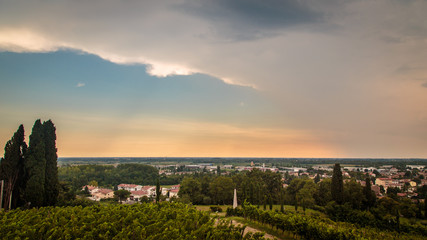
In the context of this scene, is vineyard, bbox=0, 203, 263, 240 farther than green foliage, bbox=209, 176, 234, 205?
No

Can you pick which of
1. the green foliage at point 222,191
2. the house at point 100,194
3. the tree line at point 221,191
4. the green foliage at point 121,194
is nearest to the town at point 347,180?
the house at point 100,194

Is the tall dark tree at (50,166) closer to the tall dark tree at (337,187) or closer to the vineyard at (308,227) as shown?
the vineyard at (308,227)

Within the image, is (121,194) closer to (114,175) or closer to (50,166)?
(50,166)

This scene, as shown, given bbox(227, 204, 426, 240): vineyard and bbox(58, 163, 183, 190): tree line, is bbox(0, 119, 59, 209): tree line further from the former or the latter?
bbox(58, 163, 183, 190): tree line

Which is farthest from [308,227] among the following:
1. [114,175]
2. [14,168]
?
[114,175]

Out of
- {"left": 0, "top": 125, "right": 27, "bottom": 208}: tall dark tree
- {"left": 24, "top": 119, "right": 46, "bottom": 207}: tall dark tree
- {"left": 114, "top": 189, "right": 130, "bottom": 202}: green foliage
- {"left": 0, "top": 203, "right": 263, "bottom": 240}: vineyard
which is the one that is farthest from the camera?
{"left": 114, "top": 189, "right": 130, "bottom": 202}: green foliage

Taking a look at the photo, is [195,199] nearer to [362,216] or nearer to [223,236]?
[362,216]

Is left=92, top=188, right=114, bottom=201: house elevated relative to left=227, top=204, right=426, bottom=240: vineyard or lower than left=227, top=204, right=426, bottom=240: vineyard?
lower

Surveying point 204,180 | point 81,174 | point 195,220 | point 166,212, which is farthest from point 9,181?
point 81,174

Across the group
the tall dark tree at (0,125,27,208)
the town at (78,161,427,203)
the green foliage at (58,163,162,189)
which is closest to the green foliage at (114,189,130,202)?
the town at (78,161,427,203)
